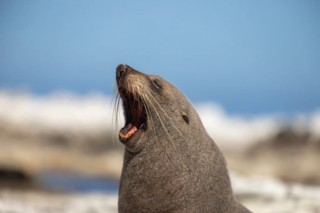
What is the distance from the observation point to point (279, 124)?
1595cm

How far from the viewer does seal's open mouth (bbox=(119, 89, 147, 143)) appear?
4041 mm

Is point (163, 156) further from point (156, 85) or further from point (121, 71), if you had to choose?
point (121, 71)

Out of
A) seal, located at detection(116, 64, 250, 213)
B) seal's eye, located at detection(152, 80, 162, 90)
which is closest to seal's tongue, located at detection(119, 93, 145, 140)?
seal, located at detection(116, 64, 250, 213)

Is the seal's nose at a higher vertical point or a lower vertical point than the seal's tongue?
higher

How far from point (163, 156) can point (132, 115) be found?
1.84 feet

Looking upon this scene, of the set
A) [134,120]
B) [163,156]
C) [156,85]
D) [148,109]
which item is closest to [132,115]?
[134,120]

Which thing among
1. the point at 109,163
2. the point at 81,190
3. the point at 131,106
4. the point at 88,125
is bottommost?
the point at 131,106

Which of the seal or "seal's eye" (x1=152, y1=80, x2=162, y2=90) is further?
"seal's eye" (x1=152, y1=80, x2=162, y2=90)

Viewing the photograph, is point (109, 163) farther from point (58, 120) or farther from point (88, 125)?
point (58, 120)

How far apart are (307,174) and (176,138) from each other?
374 inches

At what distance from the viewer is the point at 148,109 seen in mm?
4117

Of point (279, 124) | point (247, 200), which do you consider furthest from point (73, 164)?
point (247, 200)

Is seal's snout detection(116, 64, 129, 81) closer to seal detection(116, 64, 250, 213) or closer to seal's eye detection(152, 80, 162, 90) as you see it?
seal detection(116, 64, 250, 213)

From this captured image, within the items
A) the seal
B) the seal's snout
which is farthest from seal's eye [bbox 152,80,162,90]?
the seal's snout
